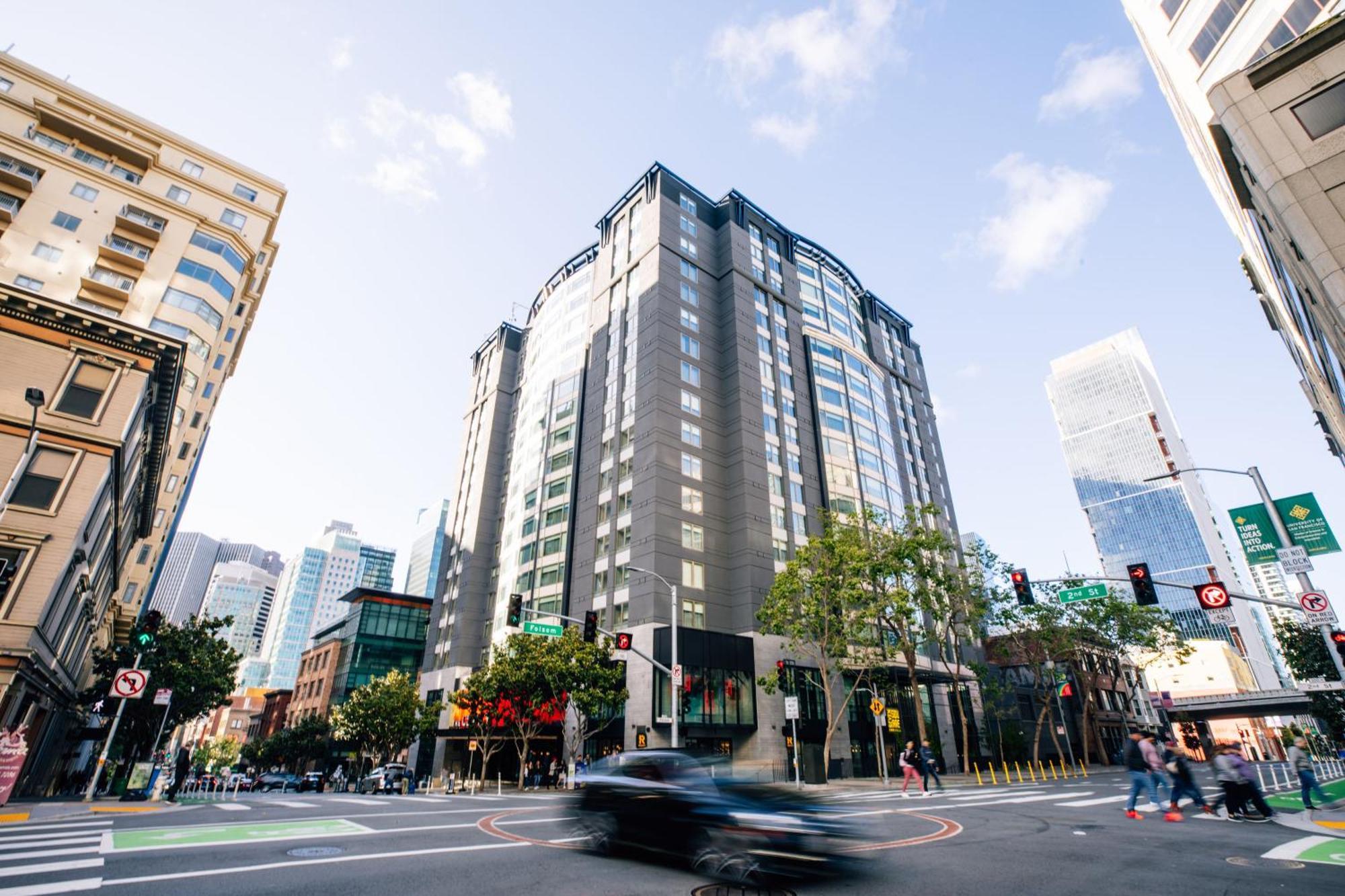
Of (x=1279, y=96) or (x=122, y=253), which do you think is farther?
(x=122, y=253)

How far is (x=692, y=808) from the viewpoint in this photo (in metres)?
8.29

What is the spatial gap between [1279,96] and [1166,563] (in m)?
181

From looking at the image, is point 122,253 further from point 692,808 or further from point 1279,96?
point 1279,96

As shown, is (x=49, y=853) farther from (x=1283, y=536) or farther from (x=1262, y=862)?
(x=1283, y=536)

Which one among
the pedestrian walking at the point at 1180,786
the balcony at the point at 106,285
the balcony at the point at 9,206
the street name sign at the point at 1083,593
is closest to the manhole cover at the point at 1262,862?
the pedestrian walking at the point at 1180,786

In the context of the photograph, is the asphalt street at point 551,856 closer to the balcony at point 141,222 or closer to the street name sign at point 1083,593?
the street name sign at point 1083,593

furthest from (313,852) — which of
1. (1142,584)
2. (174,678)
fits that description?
(174,678)

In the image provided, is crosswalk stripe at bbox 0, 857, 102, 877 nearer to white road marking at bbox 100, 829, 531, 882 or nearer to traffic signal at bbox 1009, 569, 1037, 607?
white road marking at bbox 100, 829, 531, 882

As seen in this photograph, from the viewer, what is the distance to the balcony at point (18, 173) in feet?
129

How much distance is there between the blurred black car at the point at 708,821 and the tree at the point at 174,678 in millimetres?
36557

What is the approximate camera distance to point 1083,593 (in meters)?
21.8

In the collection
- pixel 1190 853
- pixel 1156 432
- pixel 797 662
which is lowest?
pixel 1190 853

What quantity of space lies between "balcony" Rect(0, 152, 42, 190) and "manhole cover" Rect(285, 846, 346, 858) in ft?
173

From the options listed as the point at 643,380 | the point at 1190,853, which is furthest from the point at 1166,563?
the point at 1190,853
